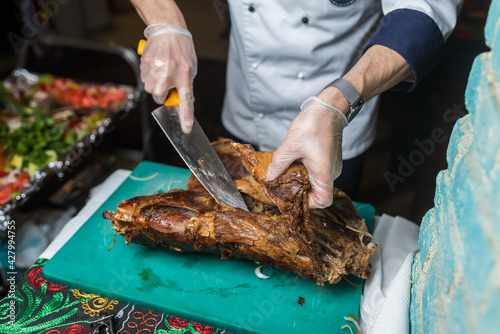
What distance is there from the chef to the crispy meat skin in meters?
0.08

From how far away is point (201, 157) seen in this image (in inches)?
70.1

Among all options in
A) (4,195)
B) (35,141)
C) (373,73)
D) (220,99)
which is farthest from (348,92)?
(220,99)

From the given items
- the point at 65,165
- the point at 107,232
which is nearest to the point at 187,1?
the point at 65,165

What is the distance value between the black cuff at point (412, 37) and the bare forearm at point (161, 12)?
84 cm

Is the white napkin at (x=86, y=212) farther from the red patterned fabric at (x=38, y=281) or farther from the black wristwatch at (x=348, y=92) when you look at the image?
the black wristwatch at (x=348, y=92)

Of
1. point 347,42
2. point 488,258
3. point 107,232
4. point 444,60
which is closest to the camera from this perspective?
point 488,258

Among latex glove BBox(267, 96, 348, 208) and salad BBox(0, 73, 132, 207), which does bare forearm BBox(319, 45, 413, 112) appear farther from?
salad BBox(0, 73, 132, 207)

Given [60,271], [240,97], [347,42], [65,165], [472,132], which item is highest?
[472,132]

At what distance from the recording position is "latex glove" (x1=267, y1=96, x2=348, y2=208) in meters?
1.40

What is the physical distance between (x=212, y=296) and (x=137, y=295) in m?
0.27

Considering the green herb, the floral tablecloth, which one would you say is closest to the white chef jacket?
the floral tablecloth

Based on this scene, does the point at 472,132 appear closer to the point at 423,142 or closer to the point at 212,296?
the point at 212,296

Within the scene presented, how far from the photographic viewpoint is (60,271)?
5.50 feet

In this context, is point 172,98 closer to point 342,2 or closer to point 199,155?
point 199,155
